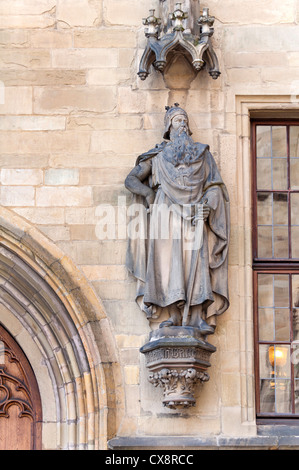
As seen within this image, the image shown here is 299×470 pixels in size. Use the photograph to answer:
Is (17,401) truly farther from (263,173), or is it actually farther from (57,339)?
(263,173)

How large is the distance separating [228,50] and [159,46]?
26.9 inches

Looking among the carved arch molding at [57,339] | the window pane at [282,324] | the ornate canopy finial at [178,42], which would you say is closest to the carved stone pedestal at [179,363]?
the carved arch molding at [57,339]

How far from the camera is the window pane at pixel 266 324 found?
11.3m

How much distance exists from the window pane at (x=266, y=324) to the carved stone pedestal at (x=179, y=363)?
2.34ft

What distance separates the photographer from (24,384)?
11.5 m

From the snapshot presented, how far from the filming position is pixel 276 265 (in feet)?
37.5

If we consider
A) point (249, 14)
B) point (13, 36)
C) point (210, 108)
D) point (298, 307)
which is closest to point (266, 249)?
point (298, 307)

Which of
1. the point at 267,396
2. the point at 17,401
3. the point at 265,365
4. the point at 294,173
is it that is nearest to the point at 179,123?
the point at 294,173

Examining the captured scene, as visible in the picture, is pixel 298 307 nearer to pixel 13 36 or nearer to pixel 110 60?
pixel 110 60

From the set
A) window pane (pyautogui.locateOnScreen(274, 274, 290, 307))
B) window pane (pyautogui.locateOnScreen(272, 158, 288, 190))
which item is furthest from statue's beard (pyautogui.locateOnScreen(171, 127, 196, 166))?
window pane (pyautogui.locateOnScreen(274, 274, 290, 307))

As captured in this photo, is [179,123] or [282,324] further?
[282,324]

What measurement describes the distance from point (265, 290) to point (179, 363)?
46.8 inches

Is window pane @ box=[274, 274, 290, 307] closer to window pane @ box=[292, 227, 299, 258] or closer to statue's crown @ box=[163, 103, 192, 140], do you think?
window pane @ box=[292, 227, 299, 258]
